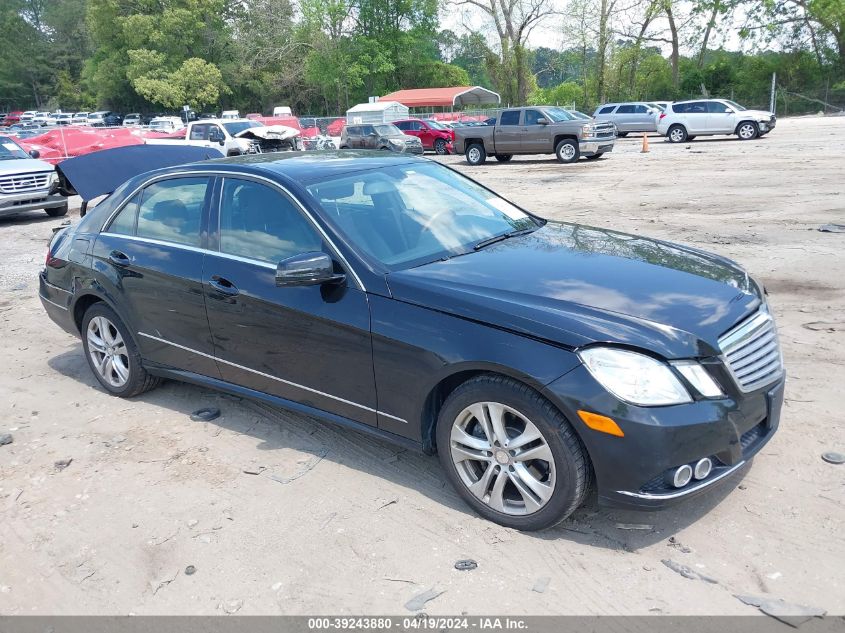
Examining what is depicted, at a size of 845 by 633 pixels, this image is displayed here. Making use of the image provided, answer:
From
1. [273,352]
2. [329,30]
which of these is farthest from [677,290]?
[329,30]

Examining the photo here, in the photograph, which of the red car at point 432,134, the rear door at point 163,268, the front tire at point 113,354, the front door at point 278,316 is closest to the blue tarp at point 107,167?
the rear door at point 163,268

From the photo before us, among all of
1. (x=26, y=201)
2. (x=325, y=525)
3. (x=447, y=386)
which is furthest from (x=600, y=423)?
(x=26, y=201)

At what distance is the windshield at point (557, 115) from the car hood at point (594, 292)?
20.5 metres

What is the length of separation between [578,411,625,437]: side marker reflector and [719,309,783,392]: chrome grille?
0.60m

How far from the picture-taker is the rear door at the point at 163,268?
180 inches

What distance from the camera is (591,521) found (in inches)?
137

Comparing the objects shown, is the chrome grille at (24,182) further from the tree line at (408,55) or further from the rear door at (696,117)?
the tree line at (408,55)

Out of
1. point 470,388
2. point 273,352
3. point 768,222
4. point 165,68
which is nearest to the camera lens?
point 470,388

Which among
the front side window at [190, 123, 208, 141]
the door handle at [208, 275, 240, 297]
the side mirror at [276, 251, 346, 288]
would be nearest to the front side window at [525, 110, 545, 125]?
the front side window at [190, 123, 208, 141]

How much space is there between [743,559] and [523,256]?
1803 mm

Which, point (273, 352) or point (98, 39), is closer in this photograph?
point (273, 352)

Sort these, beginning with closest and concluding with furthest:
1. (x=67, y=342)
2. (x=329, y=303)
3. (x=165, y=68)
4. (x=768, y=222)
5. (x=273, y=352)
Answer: (x=329, y=303), (x=273, y=352), (x=67, y=342), (x=768, y=222), (x=165, y=68)

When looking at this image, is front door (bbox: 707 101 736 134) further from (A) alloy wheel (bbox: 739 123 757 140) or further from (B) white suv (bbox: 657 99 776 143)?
(A) alloy wheel (bbox: 739 123 757 140)

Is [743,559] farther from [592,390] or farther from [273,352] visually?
[273,352]
